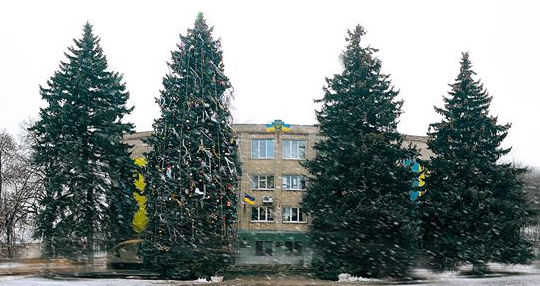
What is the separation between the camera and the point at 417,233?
28.4 metres

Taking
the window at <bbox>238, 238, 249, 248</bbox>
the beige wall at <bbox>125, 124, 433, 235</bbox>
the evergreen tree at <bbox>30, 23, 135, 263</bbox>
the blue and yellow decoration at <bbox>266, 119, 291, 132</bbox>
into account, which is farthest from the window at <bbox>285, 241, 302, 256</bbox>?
the evergreen tree at <bbox>30, 23, 135, 263</bbox>

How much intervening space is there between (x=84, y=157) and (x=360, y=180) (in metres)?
13.9

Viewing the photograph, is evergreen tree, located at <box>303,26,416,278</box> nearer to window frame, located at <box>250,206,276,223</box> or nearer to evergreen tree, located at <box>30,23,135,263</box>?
evergreen tree, located at <box>30,23,135,263</box>

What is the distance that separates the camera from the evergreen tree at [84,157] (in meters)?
28.5

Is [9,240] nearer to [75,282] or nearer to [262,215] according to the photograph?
[262,215]

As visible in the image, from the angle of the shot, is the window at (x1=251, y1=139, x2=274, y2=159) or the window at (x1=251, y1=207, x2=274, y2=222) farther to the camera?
the window at (x1=251, y1=139, x2=274, y2=159)

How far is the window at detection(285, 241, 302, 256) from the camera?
1645 inches

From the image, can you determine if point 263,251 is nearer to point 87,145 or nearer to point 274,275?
point 274,275

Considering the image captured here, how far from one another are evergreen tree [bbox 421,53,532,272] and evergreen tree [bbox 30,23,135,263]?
52.1 feet

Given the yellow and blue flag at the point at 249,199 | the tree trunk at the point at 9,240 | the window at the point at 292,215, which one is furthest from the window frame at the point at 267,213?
the tree trunk at the point at 9,240

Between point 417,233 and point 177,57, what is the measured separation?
49.1 ft

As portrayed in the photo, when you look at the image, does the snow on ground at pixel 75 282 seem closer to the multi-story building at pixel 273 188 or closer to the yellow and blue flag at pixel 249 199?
the yellow and blue flag at pixel 249 199

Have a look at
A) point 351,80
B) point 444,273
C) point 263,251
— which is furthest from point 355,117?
point 263,251

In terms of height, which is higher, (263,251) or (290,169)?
(290,169)
